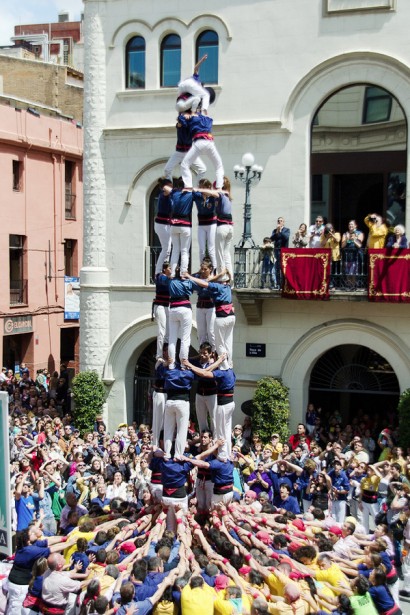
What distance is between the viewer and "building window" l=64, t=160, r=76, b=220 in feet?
120

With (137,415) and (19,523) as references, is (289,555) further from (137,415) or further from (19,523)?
(137,415)

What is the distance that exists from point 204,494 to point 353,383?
845cm

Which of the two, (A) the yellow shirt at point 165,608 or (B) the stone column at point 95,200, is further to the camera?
(B) the stone column at point 95,200

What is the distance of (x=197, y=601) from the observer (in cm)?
1104

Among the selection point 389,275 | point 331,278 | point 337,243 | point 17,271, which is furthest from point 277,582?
point 17,271

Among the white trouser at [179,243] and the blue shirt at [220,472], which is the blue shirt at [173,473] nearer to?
the blue shirt at [220,472]

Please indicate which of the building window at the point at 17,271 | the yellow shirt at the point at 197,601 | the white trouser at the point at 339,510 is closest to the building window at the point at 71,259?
the building window at the point at 17,271

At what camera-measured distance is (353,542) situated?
13.3 metres

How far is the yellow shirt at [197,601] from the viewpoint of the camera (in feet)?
36.1

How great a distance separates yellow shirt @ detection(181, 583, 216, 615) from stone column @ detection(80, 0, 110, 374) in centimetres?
1388

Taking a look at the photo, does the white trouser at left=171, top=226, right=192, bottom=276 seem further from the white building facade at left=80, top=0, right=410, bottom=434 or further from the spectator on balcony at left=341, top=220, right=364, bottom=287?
the white building facade at left=80, top=0, right=410, bottom=434

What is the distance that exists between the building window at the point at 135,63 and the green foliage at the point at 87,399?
7.83 meters

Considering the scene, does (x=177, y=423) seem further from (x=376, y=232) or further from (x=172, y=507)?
(x=376, y=232)

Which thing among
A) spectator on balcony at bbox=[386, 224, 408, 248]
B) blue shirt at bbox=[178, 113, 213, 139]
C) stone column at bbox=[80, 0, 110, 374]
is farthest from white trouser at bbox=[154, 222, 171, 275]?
stone column at bbox=[80, 0, 110, 374]
